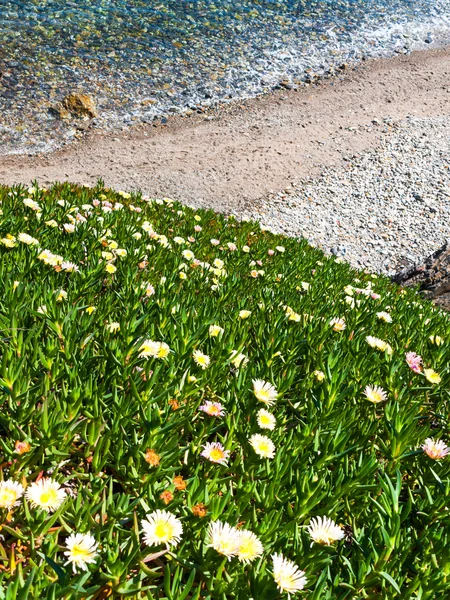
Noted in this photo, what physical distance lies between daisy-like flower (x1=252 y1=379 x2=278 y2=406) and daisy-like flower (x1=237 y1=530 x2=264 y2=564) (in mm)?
678

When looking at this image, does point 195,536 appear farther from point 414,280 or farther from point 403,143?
point 403,143

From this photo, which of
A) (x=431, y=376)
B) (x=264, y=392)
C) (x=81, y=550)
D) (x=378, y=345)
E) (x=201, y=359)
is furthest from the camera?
(x=378, y=345)

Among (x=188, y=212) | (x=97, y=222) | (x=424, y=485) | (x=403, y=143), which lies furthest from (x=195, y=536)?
(x=403, y=143)

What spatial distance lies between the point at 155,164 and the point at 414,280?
24.7 feet

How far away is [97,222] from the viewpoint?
439cm

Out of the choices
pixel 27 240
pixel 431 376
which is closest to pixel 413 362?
pixel 431 376

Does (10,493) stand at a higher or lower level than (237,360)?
higher

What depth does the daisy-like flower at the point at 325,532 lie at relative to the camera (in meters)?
1.50

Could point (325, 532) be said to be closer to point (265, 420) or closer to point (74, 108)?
point (265, 420)

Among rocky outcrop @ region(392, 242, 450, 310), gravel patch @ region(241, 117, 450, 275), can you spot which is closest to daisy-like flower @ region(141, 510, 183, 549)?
rocky outcrop @ region(392, 242, 450, 310)

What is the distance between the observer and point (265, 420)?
1965mm

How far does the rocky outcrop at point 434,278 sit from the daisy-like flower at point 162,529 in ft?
20.8

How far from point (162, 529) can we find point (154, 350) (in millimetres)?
886

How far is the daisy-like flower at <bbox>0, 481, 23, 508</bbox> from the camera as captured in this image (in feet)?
4.58
